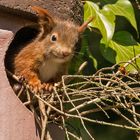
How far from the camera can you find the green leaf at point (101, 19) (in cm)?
303

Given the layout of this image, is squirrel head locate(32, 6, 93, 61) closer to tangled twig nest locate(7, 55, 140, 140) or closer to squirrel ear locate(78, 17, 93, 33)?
squirrel ear locate(78, 17, 93, 33)

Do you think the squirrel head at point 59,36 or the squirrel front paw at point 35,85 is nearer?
the squirrel front paw at point 35,85

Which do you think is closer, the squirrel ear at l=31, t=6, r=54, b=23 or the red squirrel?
the squirrel ear at l=31, t=6, r=54, b=23

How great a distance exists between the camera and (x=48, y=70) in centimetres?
320

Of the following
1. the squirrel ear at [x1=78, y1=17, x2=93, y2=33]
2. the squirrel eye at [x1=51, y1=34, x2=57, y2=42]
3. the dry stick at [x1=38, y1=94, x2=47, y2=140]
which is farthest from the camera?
the squirrel eye at [x1=51, y1=34, x2=57, y2=42]

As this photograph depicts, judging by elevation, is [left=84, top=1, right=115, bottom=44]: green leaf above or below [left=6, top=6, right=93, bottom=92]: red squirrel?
above

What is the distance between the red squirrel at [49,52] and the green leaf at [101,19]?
7 cm

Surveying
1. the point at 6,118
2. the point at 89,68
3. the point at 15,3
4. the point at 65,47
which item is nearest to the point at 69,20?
the point at 65,47

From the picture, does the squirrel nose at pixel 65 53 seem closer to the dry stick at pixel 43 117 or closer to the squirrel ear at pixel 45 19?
the squirrel ear at pixel 45 19

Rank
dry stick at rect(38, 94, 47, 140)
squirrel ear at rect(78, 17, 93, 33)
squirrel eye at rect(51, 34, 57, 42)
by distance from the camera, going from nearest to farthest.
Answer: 1. dry stick at rect(38, 94, 47, 140)
2. squirrel ear at rect(78, 17, 93, 33)
3. squirrel eye at rect(51, 34, 57, 42)

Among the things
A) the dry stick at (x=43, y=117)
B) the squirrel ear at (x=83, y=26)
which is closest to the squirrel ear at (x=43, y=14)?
the squirrel ear at (x=83, y=26)

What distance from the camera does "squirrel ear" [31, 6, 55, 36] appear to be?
9.23 feet

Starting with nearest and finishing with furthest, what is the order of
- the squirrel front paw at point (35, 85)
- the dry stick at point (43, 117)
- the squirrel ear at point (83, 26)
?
the dry stick at point (43, 117) → the squirrel front paw at point (35, 85) → the squirrel ear at point (83, 26)

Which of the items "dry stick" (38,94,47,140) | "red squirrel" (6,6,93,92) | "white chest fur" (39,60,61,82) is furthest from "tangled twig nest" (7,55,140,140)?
"white chest fur" (39,60,61,82)
